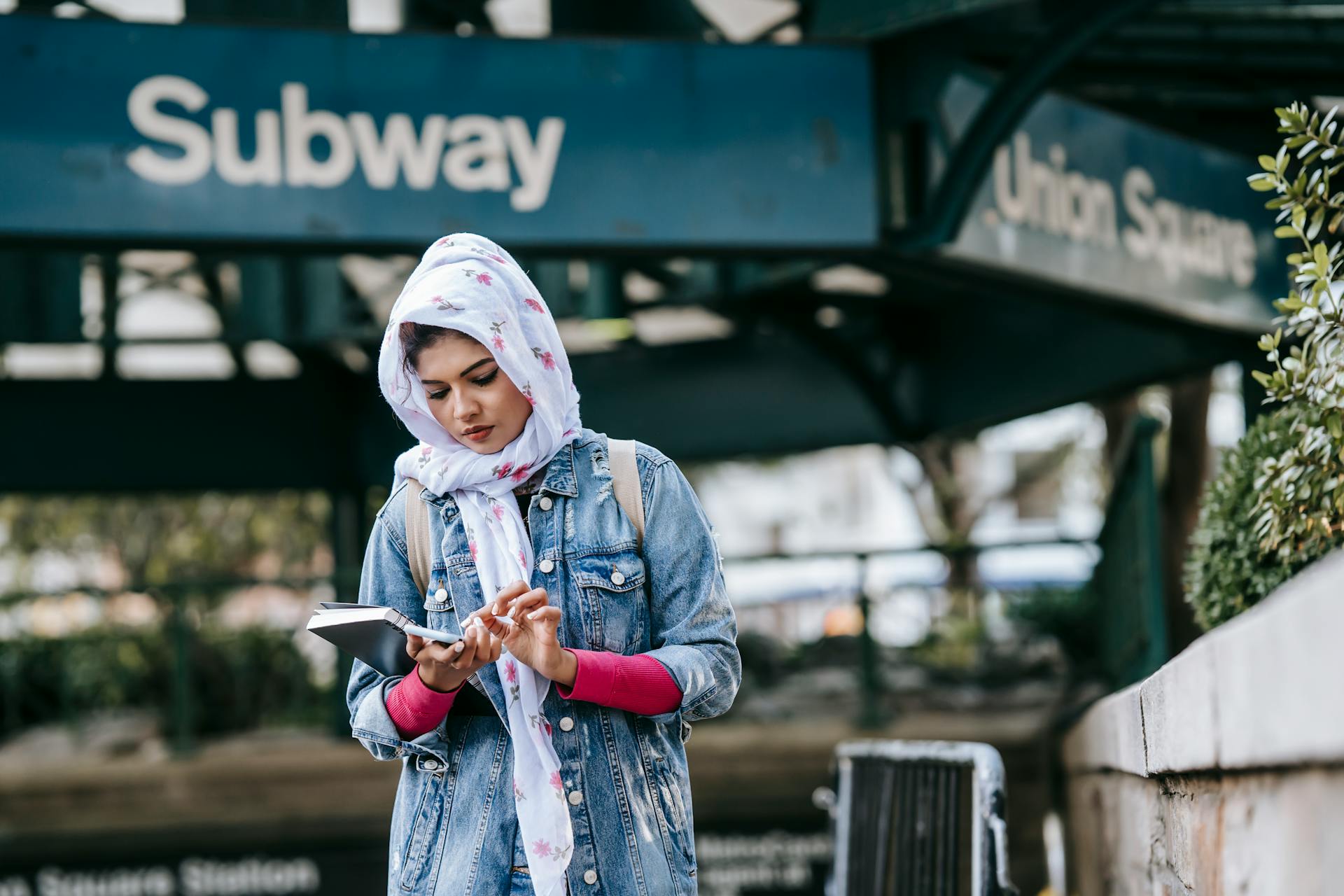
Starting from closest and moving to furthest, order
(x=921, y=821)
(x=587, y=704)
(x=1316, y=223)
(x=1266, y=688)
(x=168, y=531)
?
(x=1266, y=688) < (x=587, y=704) < (x=1316, y=223) < (x=921, y=821) < (x=168, y=531)

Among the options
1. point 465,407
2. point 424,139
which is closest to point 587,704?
point 465,407

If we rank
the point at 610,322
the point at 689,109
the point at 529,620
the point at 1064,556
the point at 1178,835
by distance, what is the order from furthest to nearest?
1. the point at 1064,556
2. the point at 610,322
3. the point at 689,109
4. the point at 1178,835
5. the point at 529,620

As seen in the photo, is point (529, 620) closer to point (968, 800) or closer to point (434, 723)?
point (434, 723)

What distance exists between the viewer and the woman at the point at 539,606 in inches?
94.4

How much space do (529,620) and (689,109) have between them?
338cm

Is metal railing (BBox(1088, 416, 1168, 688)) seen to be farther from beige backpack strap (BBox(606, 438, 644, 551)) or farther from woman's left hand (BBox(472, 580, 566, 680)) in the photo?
woman's left hand (BBox(472, 580, 566, 680))

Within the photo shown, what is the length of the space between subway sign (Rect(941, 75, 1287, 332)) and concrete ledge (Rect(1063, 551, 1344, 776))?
10.9 feet

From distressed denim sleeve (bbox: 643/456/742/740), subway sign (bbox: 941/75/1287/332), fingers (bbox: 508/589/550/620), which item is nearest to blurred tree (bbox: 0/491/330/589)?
subway sign (bbox: 941/75/1287/332)

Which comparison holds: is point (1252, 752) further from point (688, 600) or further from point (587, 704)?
point (587, 704)

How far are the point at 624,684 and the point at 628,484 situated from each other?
1.28 feet

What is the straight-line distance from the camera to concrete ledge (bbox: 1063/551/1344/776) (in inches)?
61.5

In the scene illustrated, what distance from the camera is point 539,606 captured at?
231 centimetres

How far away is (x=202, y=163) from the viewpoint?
485 centimetres

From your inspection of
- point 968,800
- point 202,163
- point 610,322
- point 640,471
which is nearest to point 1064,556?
point 610,322
